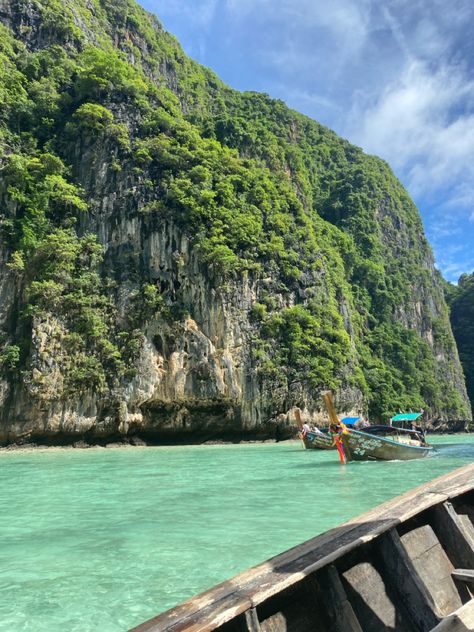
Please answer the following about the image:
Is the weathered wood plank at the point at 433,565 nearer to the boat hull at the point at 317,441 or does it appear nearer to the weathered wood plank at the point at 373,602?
the weathered wood plank at the point at 373,602

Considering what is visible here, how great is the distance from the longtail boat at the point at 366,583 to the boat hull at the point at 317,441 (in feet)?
57.1

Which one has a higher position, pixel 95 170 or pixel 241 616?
pixel 95 170

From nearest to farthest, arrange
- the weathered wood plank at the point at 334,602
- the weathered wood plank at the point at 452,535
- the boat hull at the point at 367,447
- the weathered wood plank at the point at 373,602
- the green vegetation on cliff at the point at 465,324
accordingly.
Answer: the weathered wood plank at the point at 334,602, the weathered wood plank at the point at 373,602, the weathered wood plank at the point at 452,535, the boat hull at the point at 367,447, the green vegetation on cliff at the point at 465,324

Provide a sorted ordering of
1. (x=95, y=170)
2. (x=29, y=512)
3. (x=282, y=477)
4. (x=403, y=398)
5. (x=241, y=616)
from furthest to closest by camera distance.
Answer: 1. (x=403, y=398)
2. (x=95, y=170)
3. (x=282, y=477)
4. (x=29, y=512)
5. (x=241, y=616)

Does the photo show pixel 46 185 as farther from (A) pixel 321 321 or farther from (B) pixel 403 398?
(B) pixel 403 398

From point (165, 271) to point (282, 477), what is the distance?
21.1 metres

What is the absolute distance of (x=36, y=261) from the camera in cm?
2866

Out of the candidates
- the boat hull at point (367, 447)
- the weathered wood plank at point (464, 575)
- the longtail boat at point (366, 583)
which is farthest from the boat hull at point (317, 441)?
the weathered wood plank at point (464, 575)

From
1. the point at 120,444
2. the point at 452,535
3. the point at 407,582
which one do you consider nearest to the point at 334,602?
the point at 407,582

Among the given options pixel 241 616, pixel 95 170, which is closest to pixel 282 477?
pixel 241 616

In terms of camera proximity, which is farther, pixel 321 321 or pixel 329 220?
pixel 329 220

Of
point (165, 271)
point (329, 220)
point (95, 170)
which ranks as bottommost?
point (165, 271)

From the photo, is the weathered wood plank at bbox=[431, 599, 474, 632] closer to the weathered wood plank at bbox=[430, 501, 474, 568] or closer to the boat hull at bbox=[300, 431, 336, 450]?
the weathered wood plank at bbox=[430, 501, 474, 568]

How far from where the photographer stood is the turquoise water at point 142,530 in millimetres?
4465
